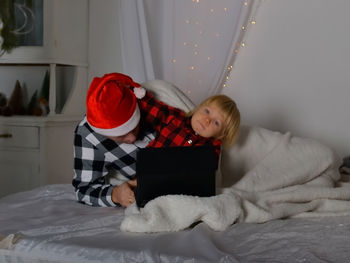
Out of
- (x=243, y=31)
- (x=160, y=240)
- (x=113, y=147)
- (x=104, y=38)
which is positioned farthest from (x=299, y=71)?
(x=160, y=240)

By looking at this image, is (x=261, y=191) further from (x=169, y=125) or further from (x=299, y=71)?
(x=299, y=71)

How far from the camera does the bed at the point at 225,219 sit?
1061mm

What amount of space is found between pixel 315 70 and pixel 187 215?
1.35 m

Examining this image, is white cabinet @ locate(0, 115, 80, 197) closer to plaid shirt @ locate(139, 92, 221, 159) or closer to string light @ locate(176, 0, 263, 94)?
string light @ locate(176, 0, 263, 94)

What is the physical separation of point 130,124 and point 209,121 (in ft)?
0.72

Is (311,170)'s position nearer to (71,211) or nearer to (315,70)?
(71,211)

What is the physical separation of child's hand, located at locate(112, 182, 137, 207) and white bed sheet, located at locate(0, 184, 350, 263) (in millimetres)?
37

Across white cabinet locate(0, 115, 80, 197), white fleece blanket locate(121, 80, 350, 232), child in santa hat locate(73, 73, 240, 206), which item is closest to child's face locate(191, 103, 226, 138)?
child in santa hat locate(73, 73, 240, 206)

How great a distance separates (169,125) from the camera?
61.6 inches

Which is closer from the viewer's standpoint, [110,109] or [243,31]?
[110,109]

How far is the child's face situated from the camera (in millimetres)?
1470

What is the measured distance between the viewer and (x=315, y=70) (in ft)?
7.73

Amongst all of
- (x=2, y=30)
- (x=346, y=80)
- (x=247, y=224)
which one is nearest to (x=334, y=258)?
(x=247, y=224)

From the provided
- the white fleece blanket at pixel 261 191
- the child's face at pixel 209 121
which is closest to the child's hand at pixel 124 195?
the white fleece blanket at pixel 261 191
